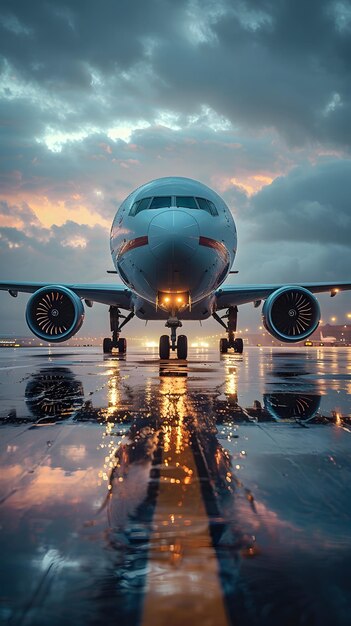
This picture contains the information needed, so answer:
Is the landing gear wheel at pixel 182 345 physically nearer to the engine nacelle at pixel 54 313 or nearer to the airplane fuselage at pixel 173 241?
the airplane fuselage at pixel 173 241

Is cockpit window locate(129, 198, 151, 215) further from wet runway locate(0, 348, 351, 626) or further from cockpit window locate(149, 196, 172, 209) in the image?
wet runway locate(0, 348, 351, 626)

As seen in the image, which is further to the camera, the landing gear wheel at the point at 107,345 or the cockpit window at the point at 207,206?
the landing gear wheel at the point at 107,345

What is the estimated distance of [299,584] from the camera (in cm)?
138

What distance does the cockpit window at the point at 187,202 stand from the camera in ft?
42.6

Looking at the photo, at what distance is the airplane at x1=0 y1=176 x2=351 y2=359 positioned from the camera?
1225 cm

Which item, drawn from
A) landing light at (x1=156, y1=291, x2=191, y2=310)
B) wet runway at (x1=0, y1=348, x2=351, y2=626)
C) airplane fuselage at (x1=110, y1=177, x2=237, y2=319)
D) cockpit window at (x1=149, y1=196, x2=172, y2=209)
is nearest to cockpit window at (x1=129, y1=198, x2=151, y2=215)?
airplane fuselage at (x1=110, y1=177, x2=237, y2=319)

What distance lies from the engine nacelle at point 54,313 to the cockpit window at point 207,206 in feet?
19.4

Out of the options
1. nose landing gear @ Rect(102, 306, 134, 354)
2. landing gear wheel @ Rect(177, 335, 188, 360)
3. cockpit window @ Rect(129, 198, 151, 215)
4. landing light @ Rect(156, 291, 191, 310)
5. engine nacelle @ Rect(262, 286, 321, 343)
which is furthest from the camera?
nose landing gear @ Rect(102, 306, 134, 354)

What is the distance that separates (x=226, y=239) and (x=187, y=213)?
2.00 metres

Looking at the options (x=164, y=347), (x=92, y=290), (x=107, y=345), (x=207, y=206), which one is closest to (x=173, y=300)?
(x=207, y=206)

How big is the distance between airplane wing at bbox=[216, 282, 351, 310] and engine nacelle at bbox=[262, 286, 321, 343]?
223 centimetres

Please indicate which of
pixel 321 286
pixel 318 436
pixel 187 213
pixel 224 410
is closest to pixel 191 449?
pixel 318 436

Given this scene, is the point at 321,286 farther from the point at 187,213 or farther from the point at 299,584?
the point at 299,584

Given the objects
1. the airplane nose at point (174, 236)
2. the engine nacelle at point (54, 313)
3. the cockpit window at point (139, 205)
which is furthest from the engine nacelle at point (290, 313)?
the engine nacelle at point (54, 313)
